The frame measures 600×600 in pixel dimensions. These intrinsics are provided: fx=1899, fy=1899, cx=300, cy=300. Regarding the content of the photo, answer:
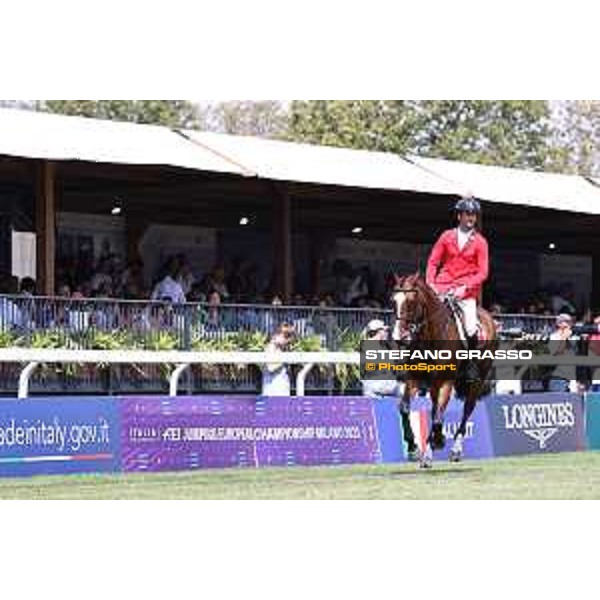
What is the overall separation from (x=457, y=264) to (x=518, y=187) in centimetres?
1495

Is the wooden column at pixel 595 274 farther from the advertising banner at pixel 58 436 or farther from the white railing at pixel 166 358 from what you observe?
the advertising banner at pixel 58 436

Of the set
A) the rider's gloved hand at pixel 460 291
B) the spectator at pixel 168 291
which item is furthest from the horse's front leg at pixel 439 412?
the spectator at pixel 168 291

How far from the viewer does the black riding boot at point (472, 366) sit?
71.1 ft

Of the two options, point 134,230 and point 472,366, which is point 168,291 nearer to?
point 134,230

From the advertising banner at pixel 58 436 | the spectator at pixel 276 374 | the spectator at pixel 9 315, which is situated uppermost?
the spectator at pixel 9 315

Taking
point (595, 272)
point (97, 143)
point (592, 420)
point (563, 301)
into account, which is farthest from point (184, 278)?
A: point (595, 272)

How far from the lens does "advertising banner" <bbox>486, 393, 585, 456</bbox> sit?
27.0m

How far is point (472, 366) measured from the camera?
21.8 metres

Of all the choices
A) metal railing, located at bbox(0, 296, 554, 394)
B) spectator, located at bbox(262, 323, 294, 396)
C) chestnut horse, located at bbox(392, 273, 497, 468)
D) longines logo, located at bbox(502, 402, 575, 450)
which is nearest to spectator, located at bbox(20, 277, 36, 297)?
metal railing, located at bbox(0, 296, 554, 394)

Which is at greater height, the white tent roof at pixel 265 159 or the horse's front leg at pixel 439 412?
the white tent roof at pixel 265 159

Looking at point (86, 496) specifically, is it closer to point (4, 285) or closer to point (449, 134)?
point (4, 285)

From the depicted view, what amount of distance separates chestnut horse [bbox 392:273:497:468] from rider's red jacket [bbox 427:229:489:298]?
53 centimetres

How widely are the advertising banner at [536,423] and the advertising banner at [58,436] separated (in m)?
7.32

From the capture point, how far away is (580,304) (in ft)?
150
